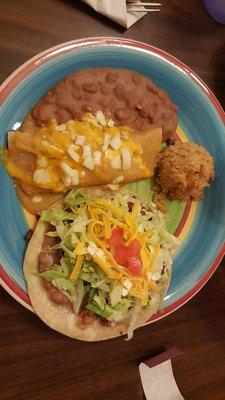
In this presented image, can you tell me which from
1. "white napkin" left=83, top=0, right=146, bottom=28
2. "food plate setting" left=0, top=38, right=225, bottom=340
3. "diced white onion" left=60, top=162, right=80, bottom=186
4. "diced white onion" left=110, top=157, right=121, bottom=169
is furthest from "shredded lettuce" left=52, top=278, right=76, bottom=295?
"white napkin" left=83, top=0, right=146, bottom=28

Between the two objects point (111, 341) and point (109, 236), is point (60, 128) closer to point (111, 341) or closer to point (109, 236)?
point (109, 236)

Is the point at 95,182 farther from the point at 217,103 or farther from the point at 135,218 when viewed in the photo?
the point at 217,103

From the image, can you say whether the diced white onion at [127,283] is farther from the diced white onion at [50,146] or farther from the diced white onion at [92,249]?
the diced white onion at [50,146]

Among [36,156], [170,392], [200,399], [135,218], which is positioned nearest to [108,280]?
[135,218]

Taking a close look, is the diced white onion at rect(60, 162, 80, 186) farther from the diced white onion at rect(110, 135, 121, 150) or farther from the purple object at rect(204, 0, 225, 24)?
the purple object at rect(204, 0, 225, 24)

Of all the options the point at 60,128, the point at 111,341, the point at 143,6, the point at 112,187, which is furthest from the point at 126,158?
the point at 111,341

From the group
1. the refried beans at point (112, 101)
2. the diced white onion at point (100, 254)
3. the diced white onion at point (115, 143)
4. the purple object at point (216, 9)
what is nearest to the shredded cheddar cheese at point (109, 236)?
the diced white onion at point (100, 254)
